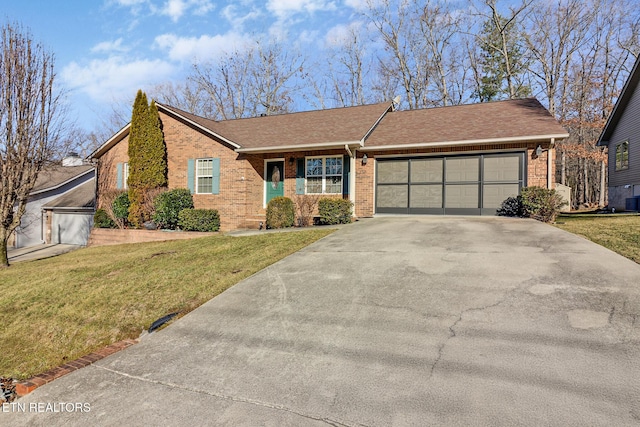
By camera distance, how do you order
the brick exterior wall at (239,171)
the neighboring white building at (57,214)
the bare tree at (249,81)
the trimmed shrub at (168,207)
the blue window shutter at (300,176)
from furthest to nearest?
the bare tree at (249,81) → the neighboring white building at (57,214) → the blue window shutter at (300,176) → the trimmed shrub at (168,207) → the brick exterior wall at (239,171)

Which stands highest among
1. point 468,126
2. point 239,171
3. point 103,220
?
point 468,126

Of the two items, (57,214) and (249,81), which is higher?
(249,81)

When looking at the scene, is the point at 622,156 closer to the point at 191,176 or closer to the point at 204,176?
the point at 204,176

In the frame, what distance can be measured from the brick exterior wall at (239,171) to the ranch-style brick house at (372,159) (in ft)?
0.13

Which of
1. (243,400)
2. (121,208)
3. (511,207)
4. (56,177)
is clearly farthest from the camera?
(56,177)

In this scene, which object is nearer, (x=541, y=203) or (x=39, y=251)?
(x=541, y=203)

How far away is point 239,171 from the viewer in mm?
13977

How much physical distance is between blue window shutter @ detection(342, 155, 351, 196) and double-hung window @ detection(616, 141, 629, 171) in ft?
45.3

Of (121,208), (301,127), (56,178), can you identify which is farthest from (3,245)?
(56,178)

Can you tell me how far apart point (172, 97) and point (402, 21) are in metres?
20.3

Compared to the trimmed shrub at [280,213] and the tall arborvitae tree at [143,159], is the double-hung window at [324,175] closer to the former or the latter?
the trimmed shrub at [280,213]

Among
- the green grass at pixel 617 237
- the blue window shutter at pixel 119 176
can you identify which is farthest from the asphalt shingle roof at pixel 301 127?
the green grass at pixel 617 237

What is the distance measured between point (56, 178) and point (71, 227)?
19.5ft

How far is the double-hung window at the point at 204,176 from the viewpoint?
1457 centimetres
